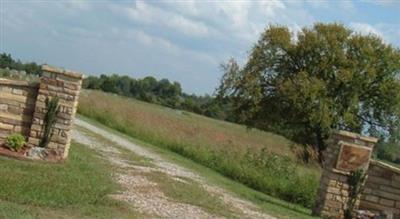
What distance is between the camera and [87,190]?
10469mm

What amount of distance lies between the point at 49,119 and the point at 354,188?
669 centimetres

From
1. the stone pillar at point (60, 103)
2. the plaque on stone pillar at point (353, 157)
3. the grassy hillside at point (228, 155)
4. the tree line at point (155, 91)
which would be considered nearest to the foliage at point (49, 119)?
the stone pillar at point (60, 103)

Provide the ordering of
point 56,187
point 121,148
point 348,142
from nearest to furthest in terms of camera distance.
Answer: point 56,187 → point 348,142 → point 121,148

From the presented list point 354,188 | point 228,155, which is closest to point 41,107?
point 354,188

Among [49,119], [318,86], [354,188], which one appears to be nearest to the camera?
[49,119]

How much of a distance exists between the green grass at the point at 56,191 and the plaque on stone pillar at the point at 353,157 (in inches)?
204

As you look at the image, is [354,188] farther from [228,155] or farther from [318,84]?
[318,84]

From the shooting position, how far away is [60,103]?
1283 centimetres

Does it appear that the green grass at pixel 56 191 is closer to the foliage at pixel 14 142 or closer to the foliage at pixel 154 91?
the foliage at pixel 14 142

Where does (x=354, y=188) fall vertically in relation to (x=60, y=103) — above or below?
below

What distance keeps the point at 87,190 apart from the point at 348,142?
21.5 ft

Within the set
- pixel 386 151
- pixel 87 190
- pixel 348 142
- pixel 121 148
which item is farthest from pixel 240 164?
pixel 386 151

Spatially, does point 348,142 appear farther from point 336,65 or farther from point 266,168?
point 336,65

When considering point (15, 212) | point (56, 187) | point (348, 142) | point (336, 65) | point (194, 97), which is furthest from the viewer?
point (194, 97)
